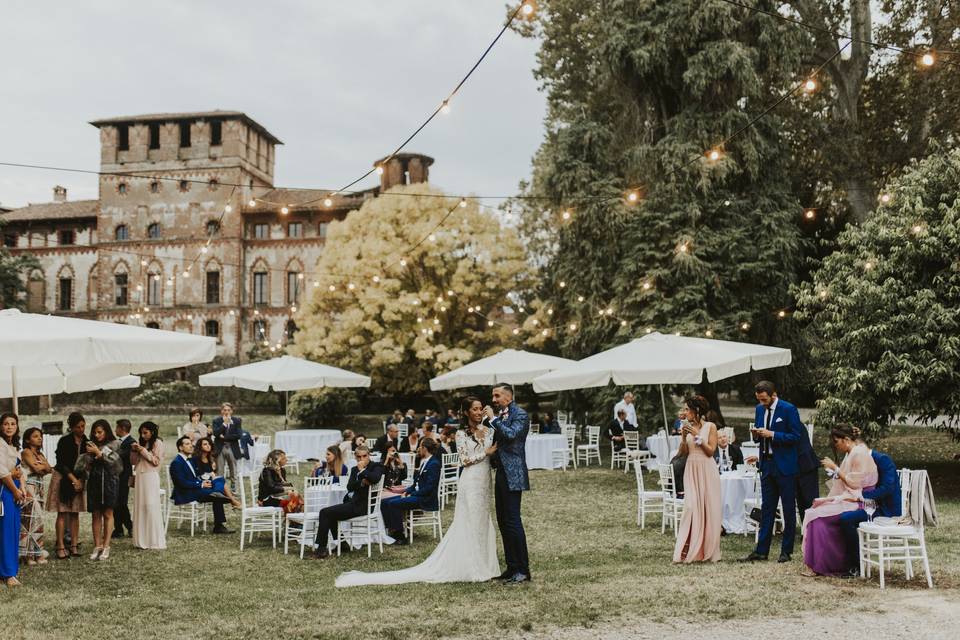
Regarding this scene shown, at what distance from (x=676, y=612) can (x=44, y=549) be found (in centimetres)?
699

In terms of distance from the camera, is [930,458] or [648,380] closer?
[648,380]

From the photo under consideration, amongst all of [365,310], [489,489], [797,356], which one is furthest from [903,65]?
[489,489]

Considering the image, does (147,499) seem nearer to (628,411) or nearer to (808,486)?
(808,486)

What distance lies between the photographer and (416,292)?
2884 cm

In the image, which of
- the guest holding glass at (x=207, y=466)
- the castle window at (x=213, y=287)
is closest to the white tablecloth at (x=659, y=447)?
the guest holding glass at (x=207, y=466)

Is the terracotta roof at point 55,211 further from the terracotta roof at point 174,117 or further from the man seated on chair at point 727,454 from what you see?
the man seated on chair at point 727,454

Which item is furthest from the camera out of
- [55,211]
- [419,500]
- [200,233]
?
[55,211]

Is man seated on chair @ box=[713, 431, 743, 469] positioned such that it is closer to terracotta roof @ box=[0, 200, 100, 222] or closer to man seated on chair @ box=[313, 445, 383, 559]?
man seated on chair @ box=[313, 445, 383, 559]

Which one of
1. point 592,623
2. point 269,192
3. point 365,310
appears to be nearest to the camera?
point 592,623

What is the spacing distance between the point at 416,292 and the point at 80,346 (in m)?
21.2

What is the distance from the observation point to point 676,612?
636cm

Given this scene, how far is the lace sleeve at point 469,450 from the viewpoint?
749 cm

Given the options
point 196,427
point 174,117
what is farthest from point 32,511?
point 174,117

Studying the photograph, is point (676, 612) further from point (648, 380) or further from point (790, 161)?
point (790, 161)
